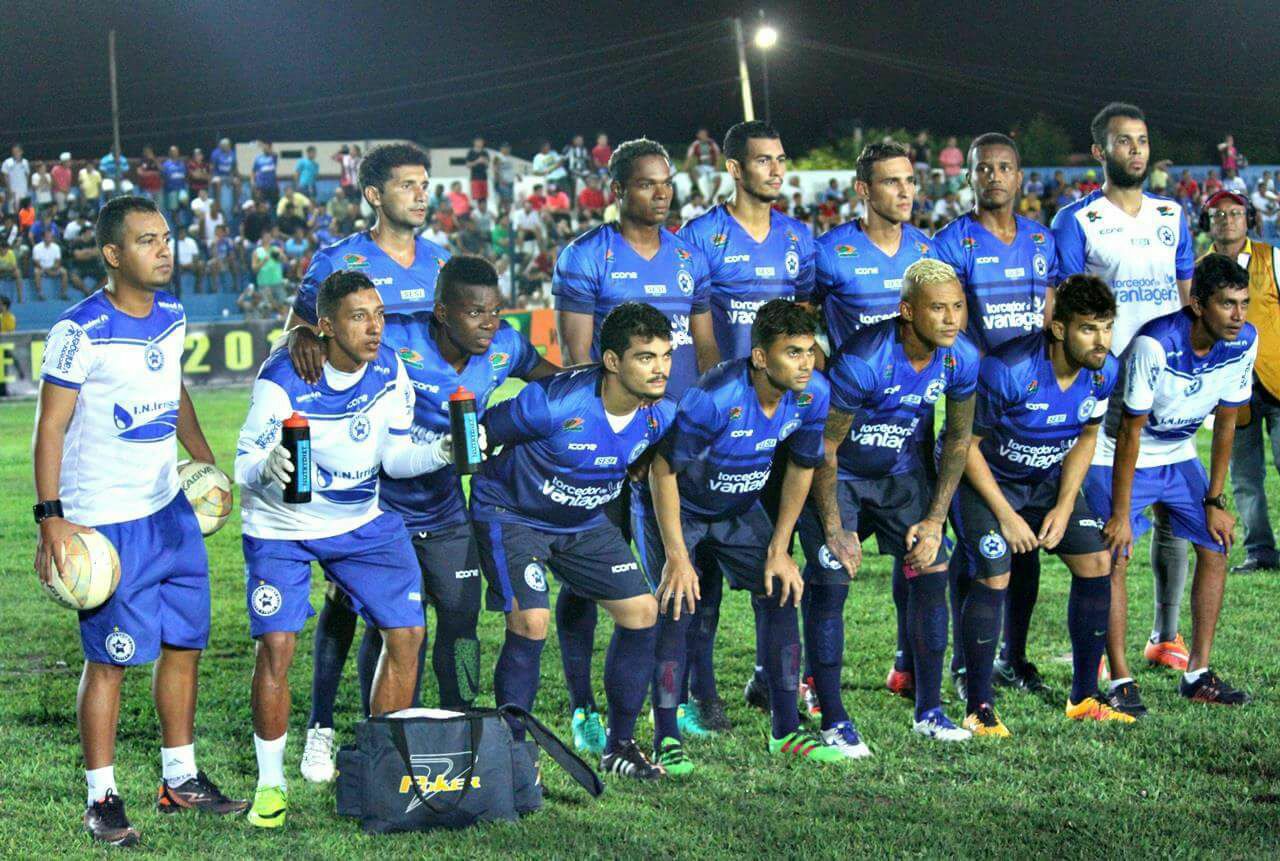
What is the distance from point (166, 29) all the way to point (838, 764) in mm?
38227

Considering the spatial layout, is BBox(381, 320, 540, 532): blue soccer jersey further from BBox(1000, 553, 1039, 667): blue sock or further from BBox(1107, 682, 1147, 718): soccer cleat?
BBox(1107, 682, 1147, 718): soccer cleat

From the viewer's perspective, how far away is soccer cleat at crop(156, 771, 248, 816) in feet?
18.3

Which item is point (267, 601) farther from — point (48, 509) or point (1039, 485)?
point (1039, 485)

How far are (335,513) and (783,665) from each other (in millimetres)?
1986

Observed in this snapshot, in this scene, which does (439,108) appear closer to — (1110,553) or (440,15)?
(440,15)

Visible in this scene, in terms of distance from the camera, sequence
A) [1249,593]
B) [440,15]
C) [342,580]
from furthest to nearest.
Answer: [440,15]
[1249,593]
[342,580]

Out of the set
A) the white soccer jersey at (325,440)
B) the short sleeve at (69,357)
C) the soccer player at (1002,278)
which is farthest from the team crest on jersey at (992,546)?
the short sleeve at (69,357)

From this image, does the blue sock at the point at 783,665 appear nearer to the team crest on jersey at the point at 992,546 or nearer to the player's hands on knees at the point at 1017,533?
the team crest on jersey at the point at 992,546

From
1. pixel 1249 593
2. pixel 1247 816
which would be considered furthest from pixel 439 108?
pixel 1247 816

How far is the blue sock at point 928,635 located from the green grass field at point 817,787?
210mm

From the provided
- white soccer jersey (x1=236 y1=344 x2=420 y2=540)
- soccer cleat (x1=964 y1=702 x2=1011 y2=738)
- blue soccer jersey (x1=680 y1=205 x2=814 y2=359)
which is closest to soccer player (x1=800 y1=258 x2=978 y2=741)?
soccer cleat (x1=964 y1=702 x2=1011 y2=738)

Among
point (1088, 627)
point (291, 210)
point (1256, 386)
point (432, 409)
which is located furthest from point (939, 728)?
point (291, 210)

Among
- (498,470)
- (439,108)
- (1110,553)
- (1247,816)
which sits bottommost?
(1247,816)

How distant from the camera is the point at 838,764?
6.22m
